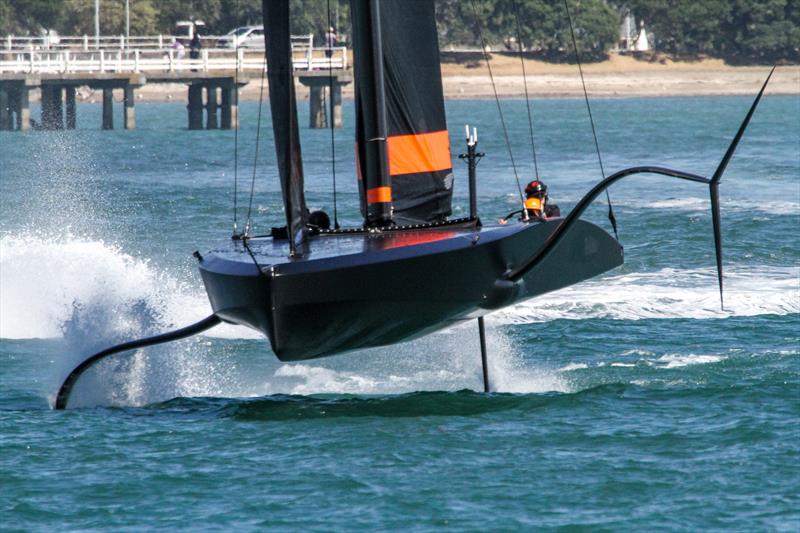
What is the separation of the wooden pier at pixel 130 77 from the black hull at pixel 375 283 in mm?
45199

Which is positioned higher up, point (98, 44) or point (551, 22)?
point (551, 22)

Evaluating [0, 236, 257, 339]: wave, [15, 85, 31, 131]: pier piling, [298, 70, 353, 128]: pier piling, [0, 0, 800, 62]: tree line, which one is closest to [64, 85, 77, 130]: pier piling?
[15, 85, 31, 131]: pier piling

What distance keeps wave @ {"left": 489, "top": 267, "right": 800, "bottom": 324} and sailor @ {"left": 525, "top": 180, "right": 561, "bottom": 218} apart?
5326mm

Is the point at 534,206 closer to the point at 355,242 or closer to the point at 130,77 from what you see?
the point at 355,242

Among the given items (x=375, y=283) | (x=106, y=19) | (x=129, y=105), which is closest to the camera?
(x=375, y=283)

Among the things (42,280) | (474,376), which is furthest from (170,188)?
(474,376)

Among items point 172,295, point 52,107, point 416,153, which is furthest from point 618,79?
point 416,153

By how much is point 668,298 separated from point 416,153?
7.40m

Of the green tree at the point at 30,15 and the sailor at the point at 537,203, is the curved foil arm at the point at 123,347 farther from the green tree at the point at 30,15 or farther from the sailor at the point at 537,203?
the green tree at the point at 30,15

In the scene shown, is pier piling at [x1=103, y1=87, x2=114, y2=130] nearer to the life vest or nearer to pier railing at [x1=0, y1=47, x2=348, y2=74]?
pier railing at [x1=0, y1=47, x2=348, y2=74]

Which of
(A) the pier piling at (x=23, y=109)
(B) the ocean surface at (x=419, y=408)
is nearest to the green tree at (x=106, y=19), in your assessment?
(A) the pier piling at (x=23, y=109)

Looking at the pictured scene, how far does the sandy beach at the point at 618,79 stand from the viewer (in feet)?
363

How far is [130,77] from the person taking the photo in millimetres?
63188

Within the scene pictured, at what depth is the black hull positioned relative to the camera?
12641 mm
